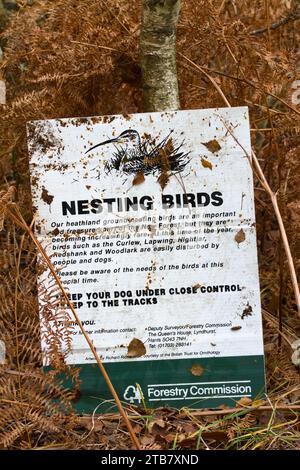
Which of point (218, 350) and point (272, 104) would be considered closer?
point (218, 350)

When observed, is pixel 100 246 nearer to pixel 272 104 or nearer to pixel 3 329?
pixel 3 329

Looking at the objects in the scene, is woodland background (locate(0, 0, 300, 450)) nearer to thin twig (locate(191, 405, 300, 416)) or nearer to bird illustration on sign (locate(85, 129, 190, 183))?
thin twig (locate(191, 405, 300, 416))

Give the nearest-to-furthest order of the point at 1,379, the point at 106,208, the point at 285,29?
the point at 1,379
the point at 106,208
the point at 285,29

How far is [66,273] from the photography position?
209 centimetres

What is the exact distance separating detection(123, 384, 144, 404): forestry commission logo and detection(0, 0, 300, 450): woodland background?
0.04m

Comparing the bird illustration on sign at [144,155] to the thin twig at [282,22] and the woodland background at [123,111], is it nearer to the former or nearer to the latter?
the woodland background at [123,111]

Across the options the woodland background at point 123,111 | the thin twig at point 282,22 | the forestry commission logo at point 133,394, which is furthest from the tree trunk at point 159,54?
the forestry commission logo at point 133,394

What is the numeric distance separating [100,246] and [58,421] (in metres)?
0.62

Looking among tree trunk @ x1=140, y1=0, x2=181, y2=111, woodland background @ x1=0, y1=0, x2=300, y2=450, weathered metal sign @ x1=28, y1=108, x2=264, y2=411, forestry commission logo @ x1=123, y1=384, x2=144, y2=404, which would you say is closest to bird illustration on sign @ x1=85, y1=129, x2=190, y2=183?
weathered metal sign @ x1=28, y1=108, x2=264, y2=411

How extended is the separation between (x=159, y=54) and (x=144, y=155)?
40 centimetres

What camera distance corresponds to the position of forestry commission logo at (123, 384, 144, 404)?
81.4 inches

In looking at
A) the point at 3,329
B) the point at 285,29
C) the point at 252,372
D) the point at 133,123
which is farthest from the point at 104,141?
the point at 285,29

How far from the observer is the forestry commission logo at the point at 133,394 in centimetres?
207

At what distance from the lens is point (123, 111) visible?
2.44m
